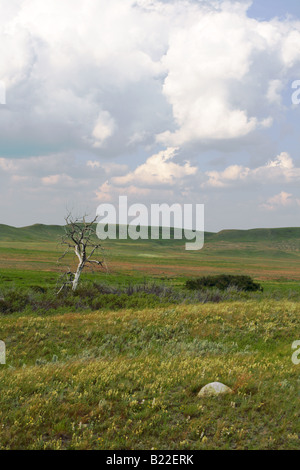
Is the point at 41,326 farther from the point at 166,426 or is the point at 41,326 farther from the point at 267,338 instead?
the point at 166,426

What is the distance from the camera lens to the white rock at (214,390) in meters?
7.31

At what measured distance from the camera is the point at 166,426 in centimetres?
614

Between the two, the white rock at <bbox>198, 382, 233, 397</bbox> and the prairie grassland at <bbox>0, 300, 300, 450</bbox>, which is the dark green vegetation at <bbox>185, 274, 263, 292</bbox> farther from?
the white rock at <bbox>198, 382, 233, 397</bbox>

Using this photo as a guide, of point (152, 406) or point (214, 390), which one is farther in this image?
point (214, 390)

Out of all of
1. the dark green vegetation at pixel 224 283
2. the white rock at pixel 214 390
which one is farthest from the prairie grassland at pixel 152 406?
the dark green vegetation at pixel 224 283

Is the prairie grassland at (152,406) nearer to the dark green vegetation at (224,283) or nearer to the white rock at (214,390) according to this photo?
the white rock at (214,390)

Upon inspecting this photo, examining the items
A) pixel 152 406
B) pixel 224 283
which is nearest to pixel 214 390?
pixel 152 406

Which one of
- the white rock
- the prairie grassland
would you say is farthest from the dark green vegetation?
the white rock

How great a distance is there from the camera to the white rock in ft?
24.0

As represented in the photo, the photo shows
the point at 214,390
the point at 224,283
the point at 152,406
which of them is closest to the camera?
the point at 152,406

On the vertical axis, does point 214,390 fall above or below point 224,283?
above

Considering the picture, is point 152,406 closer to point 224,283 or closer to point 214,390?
point 214,390

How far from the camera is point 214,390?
738 cm
